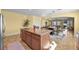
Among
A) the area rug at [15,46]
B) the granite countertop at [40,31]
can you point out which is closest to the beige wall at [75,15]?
the granite countertop at [40,31]

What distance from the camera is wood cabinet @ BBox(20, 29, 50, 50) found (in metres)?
2.42

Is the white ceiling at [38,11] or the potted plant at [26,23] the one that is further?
the potted plant at [26,23]

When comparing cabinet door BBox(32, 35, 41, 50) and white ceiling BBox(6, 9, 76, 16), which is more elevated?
white ceiling BBox(6, 9, 76, 16)

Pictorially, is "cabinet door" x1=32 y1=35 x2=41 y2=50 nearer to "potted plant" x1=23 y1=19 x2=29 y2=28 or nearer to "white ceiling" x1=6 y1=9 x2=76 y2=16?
"potted plant" x1=23 y1=19 x2=29 y2=28

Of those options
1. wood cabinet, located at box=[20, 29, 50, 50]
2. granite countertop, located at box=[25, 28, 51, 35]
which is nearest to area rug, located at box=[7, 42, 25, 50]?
wood cabinet, located at box=[20, 29, 50, 50]

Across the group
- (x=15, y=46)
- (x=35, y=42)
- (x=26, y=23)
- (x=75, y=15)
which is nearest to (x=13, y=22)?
(x=26, y=23)

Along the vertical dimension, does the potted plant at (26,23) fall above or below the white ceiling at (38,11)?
below

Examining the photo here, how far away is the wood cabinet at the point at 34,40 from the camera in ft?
7.94

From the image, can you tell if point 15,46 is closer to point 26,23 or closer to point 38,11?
point 26,23

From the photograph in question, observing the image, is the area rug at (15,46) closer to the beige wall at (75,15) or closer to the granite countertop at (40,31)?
the granite countertop at (40,31)

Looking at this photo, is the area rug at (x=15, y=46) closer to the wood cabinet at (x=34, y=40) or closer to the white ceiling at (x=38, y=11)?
the wood cabinet at (x=34, y=40)

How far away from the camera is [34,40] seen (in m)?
2.52

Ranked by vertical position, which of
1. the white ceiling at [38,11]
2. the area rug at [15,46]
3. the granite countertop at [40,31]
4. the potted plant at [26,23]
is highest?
the white ceiling at [38,11]

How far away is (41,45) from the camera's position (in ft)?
7.97
